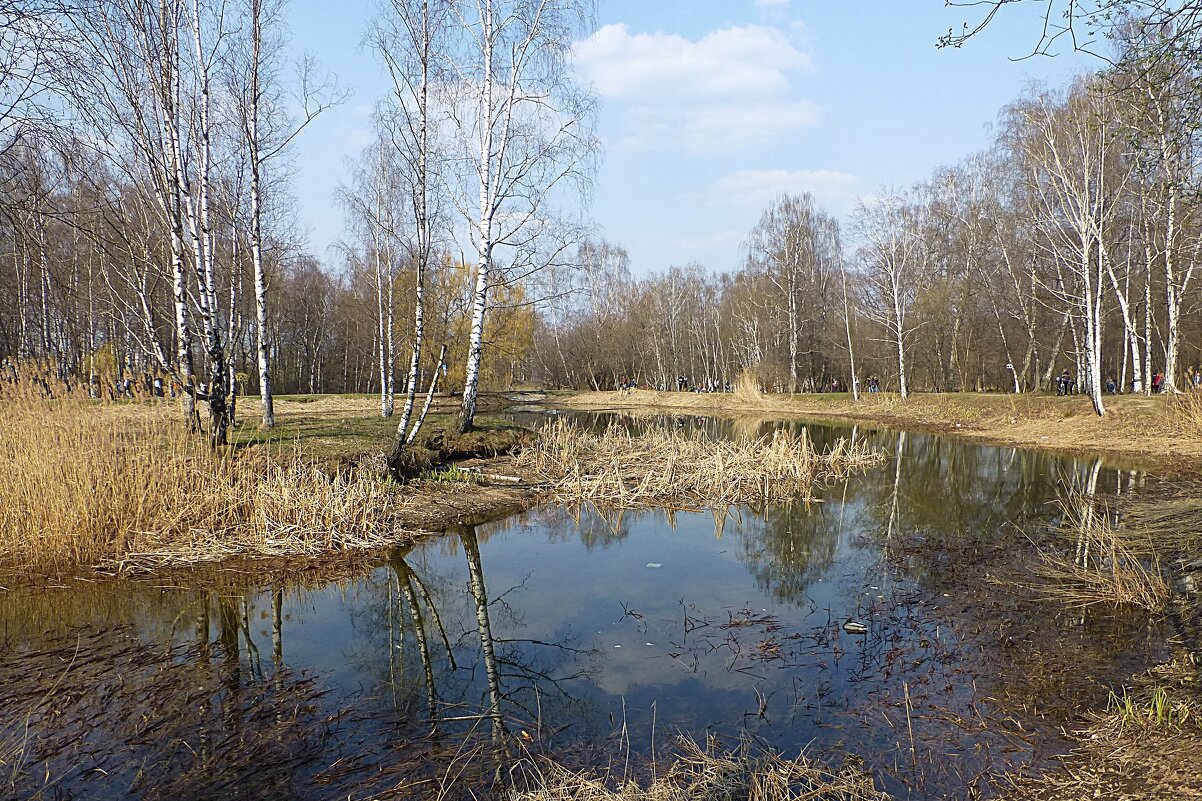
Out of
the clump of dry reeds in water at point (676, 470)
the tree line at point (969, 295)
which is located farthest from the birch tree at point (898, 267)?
the clump of dry reeds in water at point (676, 470)

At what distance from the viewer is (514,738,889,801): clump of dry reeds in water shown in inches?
124

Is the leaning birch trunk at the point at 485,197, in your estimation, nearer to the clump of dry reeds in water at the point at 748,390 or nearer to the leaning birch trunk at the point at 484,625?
the leaning birch trunk at the point at 484,625

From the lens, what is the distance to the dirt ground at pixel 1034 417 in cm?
1512

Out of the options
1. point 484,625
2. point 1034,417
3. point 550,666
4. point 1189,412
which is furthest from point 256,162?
point 1034,417

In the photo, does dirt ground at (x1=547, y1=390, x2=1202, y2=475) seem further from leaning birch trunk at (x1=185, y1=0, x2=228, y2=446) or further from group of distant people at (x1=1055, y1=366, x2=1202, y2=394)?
leaning birch trunk at (x1=185, y1=0, x2=228, y2=446)

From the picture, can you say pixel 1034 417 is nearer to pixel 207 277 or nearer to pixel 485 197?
pixel 485 197

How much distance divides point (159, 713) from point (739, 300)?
129ft

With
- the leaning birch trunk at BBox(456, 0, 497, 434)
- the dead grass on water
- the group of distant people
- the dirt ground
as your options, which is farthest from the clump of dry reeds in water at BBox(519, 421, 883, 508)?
the group of distant people

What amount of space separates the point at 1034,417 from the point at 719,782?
21821mm

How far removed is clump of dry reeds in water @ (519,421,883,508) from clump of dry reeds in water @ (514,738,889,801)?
7650mm

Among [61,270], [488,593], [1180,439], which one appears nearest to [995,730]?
[488,593]

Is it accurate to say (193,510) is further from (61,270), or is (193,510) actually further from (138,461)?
(61,270)

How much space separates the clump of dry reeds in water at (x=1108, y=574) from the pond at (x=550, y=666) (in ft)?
0.91

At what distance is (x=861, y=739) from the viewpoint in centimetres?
405
